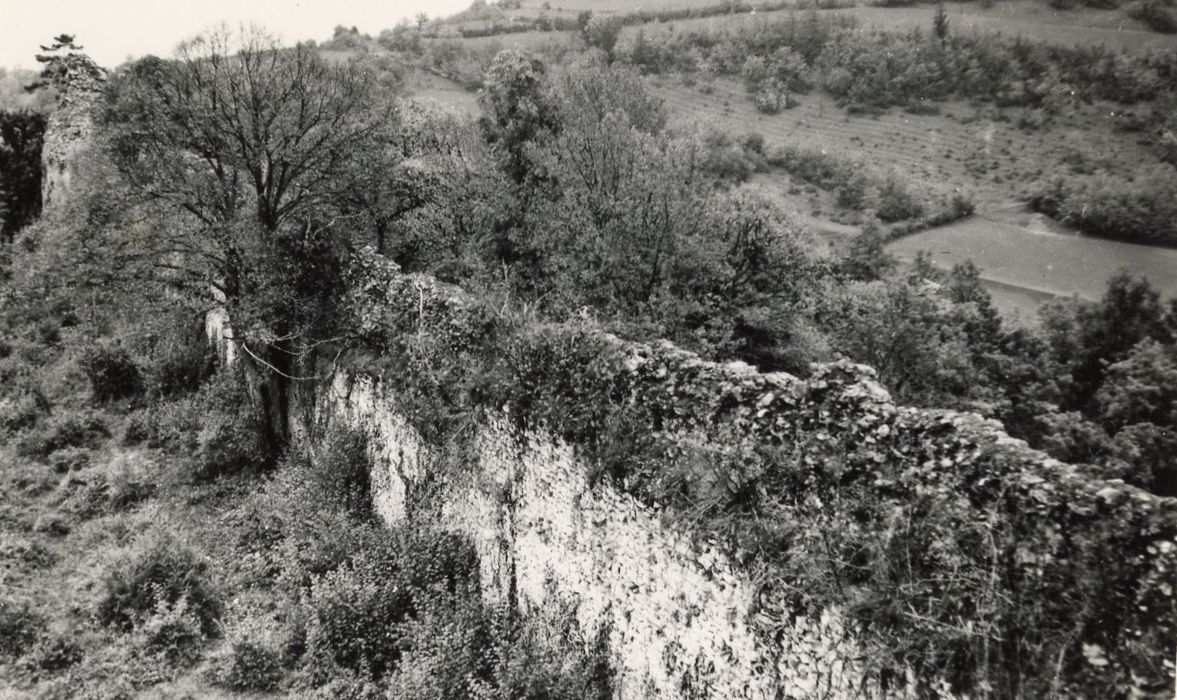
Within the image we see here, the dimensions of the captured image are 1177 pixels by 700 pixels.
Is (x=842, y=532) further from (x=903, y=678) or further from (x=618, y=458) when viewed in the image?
(x=618, y=458)

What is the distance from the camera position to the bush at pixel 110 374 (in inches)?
716

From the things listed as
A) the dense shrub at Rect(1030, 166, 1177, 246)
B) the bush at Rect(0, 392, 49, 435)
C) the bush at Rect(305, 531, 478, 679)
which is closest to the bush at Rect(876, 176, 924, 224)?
the dense shrub at Rect(1030, 166, 1177, 246)

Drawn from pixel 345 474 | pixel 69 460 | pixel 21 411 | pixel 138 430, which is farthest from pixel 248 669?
pixel 21 411

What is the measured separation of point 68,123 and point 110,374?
18.5 m

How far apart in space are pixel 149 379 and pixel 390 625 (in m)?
14.1

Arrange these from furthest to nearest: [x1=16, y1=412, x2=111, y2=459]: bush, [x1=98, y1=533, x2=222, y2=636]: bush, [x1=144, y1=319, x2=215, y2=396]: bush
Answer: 1. [x1=144, y1=319, x2=215, y2=396]: bush
2. [x1=16, y1=412, x2=111, y2=459]: bush
3. [x1=98, y1=533, x2=222, y2=636]: bush

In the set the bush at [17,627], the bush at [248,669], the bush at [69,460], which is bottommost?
the bush at [248,669]

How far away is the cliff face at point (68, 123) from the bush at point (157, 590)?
25.5 meters

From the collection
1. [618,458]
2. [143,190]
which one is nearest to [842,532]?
[618,458]

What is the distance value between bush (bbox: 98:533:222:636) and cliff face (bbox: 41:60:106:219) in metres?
25.5

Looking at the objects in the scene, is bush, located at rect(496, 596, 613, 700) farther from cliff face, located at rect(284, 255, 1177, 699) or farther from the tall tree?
the tall tree

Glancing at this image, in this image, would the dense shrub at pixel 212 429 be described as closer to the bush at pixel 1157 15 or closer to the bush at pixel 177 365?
the bush at pixel 177 365

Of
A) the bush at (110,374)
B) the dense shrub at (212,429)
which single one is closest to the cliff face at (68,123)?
the bush at (110,374)

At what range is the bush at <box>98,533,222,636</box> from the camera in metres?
10.2
